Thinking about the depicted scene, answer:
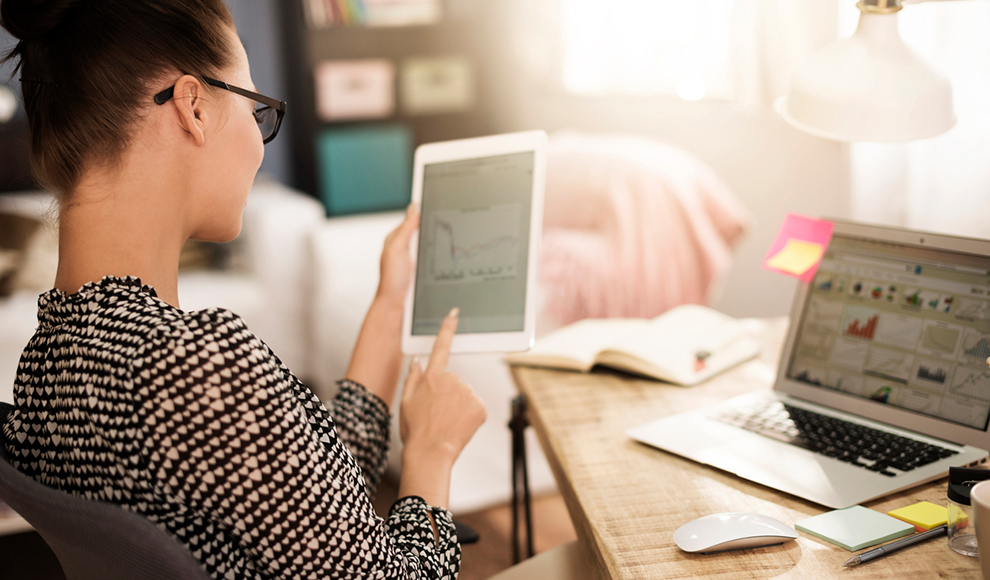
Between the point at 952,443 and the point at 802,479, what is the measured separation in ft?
0.72

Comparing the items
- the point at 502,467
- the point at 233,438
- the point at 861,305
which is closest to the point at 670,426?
the point at 861,305

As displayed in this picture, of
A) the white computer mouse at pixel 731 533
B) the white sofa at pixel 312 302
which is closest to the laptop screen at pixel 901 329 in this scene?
the white computer mouse at pixel 731 533

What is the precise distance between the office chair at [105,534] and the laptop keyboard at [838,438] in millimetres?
684

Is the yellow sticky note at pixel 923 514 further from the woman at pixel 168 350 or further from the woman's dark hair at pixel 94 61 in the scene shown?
the woman's dark hair at pixel 94 61

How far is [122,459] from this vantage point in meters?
0.57

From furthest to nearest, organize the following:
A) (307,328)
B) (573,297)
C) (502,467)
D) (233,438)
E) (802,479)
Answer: (307,328)
(573,297)
(502,467)
(802,479)
(233,438)

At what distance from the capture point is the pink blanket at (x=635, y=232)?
7.63ft

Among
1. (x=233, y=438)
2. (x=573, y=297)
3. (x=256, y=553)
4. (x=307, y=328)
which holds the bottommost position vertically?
(x=307, y=328)

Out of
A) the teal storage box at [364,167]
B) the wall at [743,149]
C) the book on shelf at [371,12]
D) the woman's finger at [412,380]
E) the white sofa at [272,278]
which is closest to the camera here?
the woman's finger at [412,380]

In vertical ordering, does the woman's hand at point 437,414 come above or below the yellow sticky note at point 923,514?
above

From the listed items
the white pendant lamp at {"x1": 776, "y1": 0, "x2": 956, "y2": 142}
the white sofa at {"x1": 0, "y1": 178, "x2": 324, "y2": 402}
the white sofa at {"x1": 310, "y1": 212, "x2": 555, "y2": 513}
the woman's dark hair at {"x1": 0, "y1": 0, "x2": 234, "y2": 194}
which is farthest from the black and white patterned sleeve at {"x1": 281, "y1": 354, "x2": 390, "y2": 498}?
the white sofa at {"x1": 0, "y1": 178, "x2": 324, "y2": 402}

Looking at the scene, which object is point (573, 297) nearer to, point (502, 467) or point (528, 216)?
point (502, 467)

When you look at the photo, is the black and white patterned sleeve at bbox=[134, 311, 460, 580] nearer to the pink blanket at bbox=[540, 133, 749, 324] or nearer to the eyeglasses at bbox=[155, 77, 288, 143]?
the eyeglasses at bbox=[155, 77, 288, 143]

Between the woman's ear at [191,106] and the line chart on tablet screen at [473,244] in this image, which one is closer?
the woman's ear at [191,106]
